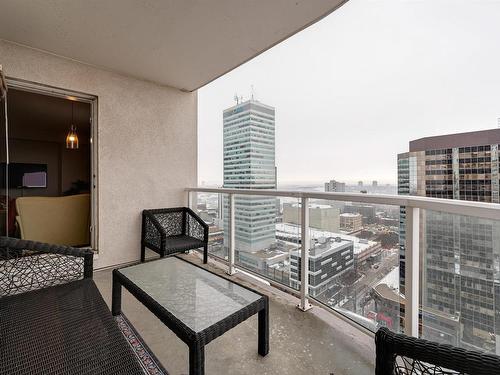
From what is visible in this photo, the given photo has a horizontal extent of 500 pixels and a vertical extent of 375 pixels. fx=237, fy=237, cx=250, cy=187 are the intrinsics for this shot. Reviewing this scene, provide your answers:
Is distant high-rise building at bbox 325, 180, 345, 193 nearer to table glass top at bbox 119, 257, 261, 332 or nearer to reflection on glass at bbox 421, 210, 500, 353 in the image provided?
reflection on glass at bbox 421, 210, 500, 353

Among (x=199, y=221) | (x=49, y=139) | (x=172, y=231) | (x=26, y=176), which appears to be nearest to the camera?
(x=199, y=221)

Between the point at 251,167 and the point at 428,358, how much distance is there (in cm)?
273

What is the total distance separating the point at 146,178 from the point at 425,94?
345cm

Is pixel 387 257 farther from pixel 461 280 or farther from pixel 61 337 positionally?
pixel 61 337

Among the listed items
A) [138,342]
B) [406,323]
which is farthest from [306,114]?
[138,342]

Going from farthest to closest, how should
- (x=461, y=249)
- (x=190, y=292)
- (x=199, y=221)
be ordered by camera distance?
(x=199, y=221)
(x=190, y=292)
(x=461, y=249)

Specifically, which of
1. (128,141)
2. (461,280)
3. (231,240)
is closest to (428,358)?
(461,280)

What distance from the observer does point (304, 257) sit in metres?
2.12

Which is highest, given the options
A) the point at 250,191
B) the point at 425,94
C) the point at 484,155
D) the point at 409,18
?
the point at 409,18

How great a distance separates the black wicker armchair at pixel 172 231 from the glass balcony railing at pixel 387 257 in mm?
713

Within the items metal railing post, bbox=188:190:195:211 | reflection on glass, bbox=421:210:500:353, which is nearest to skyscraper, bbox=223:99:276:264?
metal railing post, bbox=188:190:195:211

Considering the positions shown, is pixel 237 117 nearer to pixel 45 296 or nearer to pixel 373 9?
pixel 373 9

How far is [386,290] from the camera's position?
5.17 ft

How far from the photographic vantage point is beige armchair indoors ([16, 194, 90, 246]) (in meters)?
2.97
